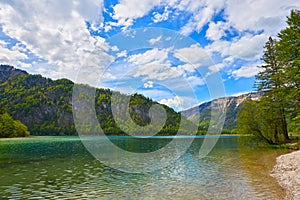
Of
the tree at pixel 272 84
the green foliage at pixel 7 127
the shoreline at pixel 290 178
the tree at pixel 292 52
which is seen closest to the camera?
the shoreline at pixel 290 178

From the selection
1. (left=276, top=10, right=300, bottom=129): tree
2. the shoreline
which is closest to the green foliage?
(left=276, top=10, right=300, bottom=129): tree

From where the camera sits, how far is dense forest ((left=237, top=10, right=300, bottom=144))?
112 feet

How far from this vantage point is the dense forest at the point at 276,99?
34.2 meters

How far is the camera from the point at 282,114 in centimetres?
4366

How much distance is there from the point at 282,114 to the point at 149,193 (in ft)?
121

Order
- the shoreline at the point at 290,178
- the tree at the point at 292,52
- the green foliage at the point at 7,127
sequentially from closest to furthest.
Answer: the shoreline at the point at 290,178
the tree at the point at 292,52
the green foliage at the point at 7,127

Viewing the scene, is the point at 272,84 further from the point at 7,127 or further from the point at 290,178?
the point at 7,127

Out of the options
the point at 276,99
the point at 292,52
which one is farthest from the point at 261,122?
the point at 292,52

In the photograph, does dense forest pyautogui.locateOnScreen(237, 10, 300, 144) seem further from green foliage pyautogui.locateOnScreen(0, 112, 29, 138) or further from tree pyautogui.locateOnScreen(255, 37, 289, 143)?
green foliage pyautogui.locateOnScreen(0, 112, 29, 138)

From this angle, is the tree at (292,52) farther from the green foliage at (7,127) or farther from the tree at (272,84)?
the green foliage at (7,127)

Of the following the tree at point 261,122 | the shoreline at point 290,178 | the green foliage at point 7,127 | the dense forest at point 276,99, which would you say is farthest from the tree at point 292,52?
the green foliage at point 7,127

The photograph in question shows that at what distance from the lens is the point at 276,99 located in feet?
141

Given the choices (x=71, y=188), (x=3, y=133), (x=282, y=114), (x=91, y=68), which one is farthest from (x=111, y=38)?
(x=3, y=133)

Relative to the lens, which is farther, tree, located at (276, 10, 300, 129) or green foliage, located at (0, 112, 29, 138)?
green foliage, located at (0, 112, 29, 138)
